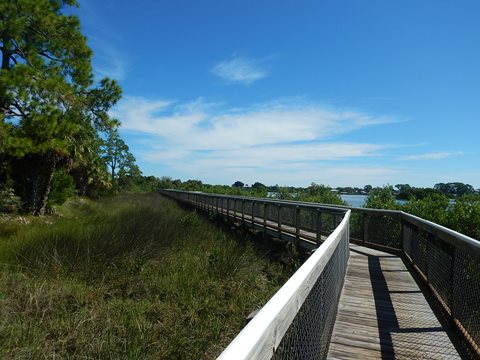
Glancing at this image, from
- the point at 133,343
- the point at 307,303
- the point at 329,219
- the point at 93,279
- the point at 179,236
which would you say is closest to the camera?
the point at 307,303

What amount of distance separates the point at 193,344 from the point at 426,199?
10701 millimetres

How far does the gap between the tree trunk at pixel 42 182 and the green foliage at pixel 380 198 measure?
14.4m

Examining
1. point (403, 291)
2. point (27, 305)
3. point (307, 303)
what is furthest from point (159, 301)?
point (307, 303)

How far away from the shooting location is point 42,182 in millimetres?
19547

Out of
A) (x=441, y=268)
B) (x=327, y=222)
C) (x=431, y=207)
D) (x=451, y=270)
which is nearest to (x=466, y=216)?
(x=431, y=207)

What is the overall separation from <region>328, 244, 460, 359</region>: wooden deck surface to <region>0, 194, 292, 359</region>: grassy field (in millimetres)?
2166

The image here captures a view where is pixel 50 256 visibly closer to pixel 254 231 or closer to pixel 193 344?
pixel 193 344

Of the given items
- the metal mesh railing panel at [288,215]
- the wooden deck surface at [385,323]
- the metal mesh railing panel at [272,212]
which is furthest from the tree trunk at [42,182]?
the wooden deck surface at [385,323]

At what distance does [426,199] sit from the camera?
1378cm

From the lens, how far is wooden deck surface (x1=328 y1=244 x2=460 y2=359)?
4070 millimetres

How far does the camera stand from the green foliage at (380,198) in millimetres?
15133

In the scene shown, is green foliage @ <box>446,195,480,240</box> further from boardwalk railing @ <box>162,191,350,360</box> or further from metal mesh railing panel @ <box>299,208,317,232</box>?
boardwalk railing @ <box>162,191,350,360</box>

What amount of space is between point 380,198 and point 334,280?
40.7ft

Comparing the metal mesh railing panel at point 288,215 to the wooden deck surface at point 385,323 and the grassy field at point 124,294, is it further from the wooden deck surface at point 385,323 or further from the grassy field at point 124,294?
the wooden deck surface at point 385,323
